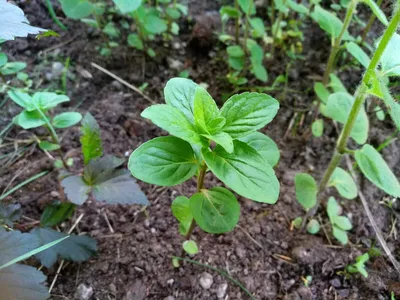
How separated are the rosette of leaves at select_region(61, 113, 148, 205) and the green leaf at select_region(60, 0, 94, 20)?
631mm

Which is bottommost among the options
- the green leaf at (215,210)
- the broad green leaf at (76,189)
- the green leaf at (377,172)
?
the broad green leaf at (76,189)

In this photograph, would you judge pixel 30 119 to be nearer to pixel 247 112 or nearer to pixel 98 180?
pixel 98 180

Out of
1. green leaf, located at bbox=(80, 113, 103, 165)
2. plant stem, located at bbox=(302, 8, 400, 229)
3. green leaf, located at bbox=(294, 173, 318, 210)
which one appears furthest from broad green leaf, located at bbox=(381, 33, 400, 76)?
green leaf, located at bbox=(80, 113, 103, 165)

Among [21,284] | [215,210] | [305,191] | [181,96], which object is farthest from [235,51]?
[21,284]

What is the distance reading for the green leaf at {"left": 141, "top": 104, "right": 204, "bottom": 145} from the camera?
84 cm

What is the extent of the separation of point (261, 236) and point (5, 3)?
1.07 metres

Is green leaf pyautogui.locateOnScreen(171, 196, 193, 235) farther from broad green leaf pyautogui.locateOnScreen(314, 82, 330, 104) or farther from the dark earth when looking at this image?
broad green leaf pyautogui.locateOnScreen(314, 82, 330, 104)

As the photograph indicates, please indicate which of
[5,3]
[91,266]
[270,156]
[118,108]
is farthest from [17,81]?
[270,156]

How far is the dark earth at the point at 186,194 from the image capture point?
4.06 ft

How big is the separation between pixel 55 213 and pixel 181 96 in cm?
61

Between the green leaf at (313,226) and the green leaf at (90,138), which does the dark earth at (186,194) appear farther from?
the green leaf at (90,138)

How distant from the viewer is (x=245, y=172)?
2.88 feet

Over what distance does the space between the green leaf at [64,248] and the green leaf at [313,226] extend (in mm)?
749

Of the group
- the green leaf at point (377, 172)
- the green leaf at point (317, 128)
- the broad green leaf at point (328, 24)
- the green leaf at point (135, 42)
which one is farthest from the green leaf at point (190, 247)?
the green leaf at point (135, 42)
